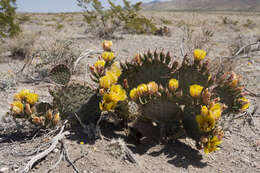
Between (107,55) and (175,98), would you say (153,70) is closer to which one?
(175,98)

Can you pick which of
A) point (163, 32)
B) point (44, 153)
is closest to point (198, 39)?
point (44, 153)

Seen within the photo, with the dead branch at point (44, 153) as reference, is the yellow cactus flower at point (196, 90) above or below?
above

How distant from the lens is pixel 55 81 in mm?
2420

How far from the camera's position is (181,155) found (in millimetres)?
1963

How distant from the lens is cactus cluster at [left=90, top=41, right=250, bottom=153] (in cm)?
179

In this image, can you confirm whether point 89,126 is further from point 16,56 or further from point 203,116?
point 16,56

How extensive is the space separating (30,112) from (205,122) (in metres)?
1.47

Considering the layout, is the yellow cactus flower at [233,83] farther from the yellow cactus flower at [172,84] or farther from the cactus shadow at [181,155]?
the cactus shadow at [181,155]

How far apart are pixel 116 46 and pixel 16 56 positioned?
2.57m

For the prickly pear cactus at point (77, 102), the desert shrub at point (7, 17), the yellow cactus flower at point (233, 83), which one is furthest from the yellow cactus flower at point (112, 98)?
the desert shrub at point (7, 17)

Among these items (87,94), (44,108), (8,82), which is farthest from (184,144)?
(8,82)

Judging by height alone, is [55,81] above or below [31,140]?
above

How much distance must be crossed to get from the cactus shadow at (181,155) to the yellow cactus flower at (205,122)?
344 millimetres

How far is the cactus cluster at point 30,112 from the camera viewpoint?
1930mm
